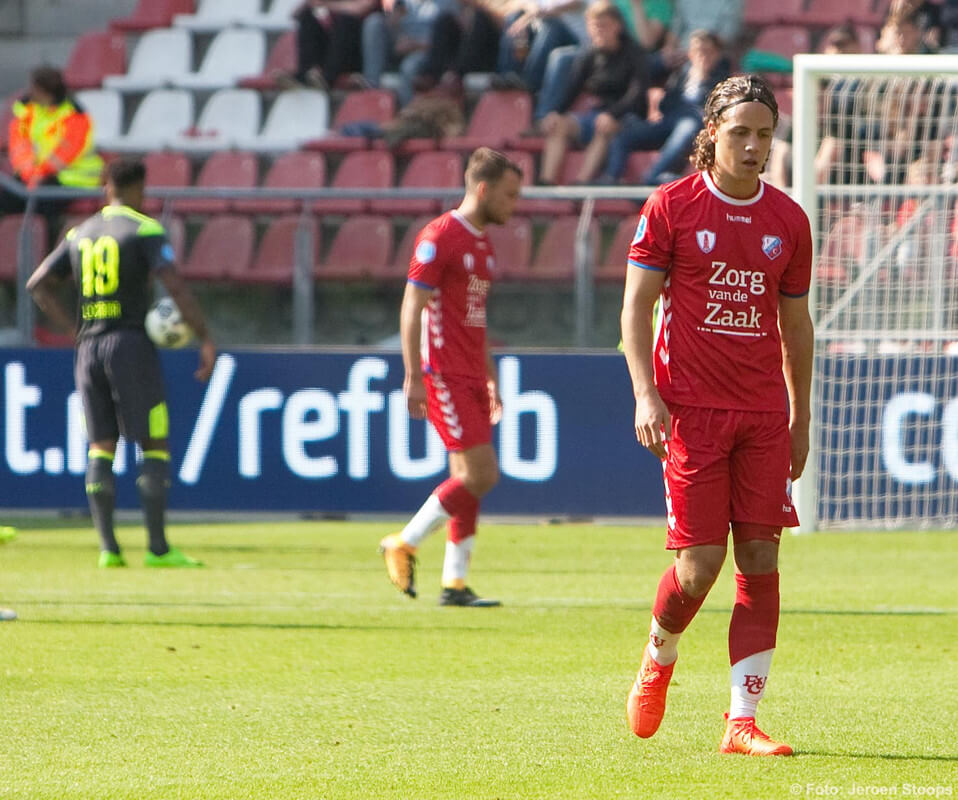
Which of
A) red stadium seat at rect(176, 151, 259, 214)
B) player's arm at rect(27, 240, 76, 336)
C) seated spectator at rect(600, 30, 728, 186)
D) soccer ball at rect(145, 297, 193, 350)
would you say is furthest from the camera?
red stadium seat at rect(176, 151, 259, 214)

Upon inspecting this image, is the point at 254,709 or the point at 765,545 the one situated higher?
the point at 765,545

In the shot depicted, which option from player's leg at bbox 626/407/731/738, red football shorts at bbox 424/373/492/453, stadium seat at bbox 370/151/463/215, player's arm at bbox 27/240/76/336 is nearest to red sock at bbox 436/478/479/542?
red football shorts at bbox 424/373/492/453

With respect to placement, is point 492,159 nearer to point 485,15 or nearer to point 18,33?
point 485,15

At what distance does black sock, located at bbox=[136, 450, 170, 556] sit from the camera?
32.9 feet

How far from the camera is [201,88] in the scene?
61.5 ft

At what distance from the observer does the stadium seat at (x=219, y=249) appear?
1423 cm

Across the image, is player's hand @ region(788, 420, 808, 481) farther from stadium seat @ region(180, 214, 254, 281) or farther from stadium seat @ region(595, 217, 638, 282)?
stadium seat @ region(180, 214, 254, 281)

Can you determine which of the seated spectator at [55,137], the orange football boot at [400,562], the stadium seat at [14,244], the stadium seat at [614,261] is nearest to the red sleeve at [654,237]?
the orange football boot at [400,562]

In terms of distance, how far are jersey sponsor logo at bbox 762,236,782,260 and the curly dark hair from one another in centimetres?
27

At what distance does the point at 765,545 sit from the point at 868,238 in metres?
8.06

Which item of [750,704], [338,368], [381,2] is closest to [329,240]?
[338,368]

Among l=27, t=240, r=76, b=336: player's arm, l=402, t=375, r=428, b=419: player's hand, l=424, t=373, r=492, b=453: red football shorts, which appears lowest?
l=424, t=373, r=492, b=453: red football shorts

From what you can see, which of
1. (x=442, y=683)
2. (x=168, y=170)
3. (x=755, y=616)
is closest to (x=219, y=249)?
(x=168, y=170)

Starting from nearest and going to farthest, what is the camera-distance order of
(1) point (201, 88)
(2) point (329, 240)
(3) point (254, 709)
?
(3) point (254, 709) → (2) point (329, 240) → (1) point (201, 88)
